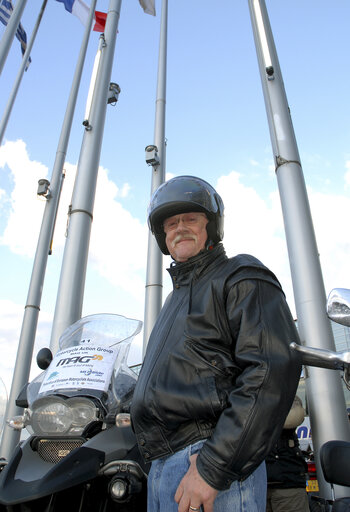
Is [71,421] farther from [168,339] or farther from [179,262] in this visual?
[179,262]

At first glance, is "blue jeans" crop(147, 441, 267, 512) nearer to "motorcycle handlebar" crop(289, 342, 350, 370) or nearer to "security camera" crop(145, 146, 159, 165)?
"motorcycle handlebar" crop(289, 342, 350, 370)

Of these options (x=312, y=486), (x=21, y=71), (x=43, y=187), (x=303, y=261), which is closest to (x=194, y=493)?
(x=303, y=261)

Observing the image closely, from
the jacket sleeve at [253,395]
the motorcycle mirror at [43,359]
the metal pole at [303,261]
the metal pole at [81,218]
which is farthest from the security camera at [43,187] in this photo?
the jacket sleeve at [253,395]

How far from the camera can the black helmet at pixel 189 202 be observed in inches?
86.8

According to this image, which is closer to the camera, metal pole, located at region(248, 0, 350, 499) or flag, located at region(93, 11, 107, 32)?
metal pole, located at region(248, 0, 350, 499)

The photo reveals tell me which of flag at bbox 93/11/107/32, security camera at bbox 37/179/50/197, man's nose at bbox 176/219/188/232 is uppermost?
flag at bbox 93/11/107/32

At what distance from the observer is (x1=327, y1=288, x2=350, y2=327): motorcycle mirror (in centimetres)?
121

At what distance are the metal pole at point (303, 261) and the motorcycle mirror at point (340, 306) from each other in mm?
2840

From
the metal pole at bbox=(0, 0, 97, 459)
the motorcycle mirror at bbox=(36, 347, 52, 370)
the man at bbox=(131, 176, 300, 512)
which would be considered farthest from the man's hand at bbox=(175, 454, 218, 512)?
the metal pole at bbox=(0, 0, 97, 459)

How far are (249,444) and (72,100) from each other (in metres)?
12.0

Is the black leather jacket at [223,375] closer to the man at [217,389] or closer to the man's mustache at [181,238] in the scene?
the man at [217,389]

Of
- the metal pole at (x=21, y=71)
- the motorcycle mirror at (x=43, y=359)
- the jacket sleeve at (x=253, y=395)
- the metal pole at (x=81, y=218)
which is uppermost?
the metal pole at (x=21, y=71)

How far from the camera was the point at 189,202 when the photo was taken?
2.19 m

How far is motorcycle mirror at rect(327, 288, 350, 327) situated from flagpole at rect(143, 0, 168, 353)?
6.84 meters
